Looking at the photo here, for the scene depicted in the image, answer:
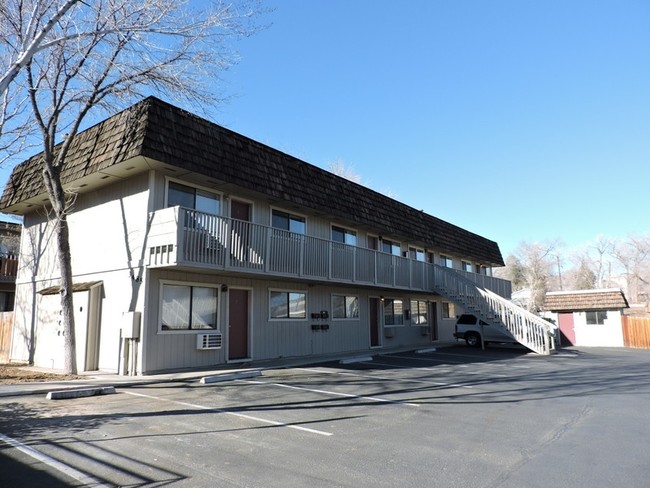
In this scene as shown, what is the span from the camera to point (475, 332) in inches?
894

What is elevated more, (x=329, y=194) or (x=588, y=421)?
(x=329, y=194)

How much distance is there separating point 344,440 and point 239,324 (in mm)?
8819

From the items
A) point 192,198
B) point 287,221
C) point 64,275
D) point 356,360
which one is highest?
point 192,198

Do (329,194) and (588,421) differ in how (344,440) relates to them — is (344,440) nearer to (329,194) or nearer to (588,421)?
(588,421)

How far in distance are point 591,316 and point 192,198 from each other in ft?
83.4

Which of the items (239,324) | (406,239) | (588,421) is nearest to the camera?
(588,421)

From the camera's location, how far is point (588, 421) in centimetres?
718

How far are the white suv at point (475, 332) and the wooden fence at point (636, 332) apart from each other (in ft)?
31.3

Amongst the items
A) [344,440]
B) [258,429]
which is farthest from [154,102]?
[344,440]

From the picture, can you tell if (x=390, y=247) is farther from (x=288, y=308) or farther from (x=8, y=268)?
(x=8, y=268)

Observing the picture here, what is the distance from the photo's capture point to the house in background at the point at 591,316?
27016 millimetres

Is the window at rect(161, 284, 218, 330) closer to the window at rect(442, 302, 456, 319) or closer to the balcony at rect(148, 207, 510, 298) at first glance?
the balcony at rect(148, 207, 510, 298)

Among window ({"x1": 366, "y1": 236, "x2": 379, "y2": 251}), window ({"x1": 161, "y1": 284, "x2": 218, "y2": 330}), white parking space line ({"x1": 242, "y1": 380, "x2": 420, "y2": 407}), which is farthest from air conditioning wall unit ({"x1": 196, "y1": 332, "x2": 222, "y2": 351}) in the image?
window ({"x1": 366, "y1": 236, "x2": 379, "y2": 251})

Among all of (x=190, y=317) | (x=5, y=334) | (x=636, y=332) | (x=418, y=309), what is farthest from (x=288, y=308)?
(x=636, y=332)
